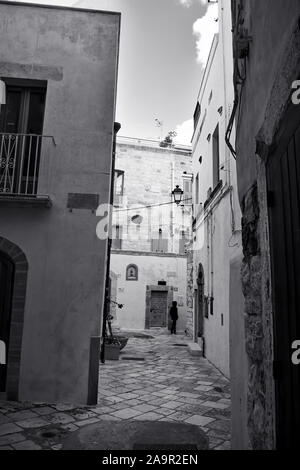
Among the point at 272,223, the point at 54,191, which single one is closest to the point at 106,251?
the point at 54,191

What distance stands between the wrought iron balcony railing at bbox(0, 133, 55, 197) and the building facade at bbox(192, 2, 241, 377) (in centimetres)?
358

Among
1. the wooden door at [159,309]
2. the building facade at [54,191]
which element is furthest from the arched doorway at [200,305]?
the wooden door at [159,309]

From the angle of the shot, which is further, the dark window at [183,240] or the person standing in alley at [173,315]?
the dark window at [183,240]

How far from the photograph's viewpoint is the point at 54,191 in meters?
5.59

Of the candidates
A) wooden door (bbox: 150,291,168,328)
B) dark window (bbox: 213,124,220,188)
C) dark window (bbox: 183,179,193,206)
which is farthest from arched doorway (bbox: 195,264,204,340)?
dark window (bbox: 183,179,193,206)

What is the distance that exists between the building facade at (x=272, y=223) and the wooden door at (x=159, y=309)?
15777mm

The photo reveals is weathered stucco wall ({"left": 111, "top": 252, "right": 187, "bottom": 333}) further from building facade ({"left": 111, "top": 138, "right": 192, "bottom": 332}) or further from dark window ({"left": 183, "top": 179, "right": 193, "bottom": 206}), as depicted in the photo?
dark window ({"left": 183, "top": 179, "right": 193, "bottom": 206})

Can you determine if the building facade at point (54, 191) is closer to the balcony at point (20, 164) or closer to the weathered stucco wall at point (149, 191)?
the balcony at point (20, 164)

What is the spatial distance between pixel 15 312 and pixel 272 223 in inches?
160

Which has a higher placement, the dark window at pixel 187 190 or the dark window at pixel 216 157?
the dark window at pixel 187 190

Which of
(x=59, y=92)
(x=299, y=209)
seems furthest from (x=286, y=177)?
(x=59, y=92)

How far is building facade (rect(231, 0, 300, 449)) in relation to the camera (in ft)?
7.02

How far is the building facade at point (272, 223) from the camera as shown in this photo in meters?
2.14

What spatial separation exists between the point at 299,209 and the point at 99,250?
377 cm
